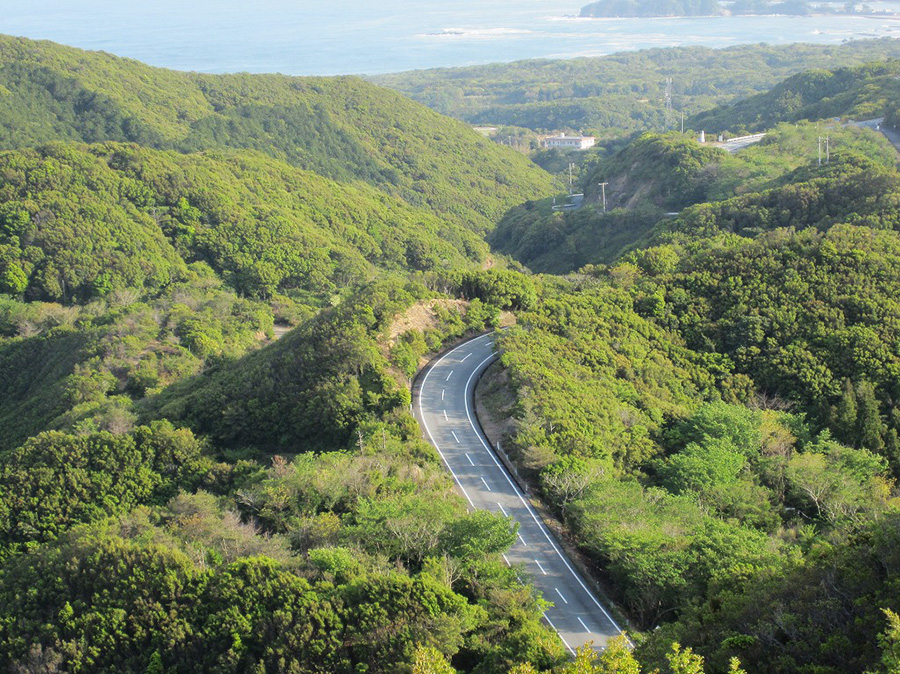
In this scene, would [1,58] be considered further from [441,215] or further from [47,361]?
[47,361]

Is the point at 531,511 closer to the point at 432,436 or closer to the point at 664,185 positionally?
the point at 432,436

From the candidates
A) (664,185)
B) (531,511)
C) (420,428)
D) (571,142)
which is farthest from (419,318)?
(571,142)

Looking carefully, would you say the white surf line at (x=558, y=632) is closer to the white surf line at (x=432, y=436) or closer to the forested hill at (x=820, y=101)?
the white surf line at (x=432, y=436)

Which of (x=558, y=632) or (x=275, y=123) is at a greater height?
(x=275, y=123)

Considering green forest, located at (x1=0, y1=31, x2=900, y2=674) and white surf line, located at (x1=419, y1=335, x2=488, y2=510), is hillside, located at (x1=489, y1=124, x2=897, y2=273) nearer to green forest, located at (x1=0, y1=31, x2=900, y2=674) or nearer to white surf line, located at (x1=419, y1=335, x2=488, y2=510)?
green forest, located at (x1=0, y1=31, x2=900, y2=674)

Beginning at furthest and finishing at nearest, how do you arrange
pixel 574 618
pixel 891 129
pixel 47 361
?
pixel 891 129
pixel 47 361
pixel 574 618

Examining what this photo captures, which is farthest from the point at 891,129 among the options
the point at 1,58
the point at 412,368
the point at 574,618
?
the point at 1,58
